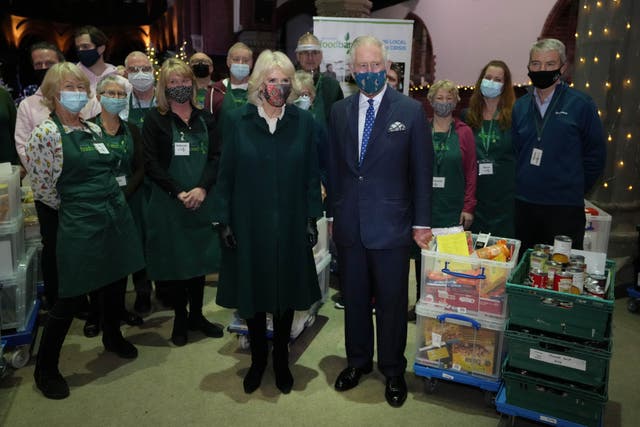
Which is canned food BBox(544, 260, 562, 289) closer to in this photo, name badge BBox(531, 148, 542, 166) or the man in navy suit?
the man in navy suit

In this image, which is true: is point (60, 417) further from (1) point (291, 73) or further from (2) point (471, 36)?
(2) point (471, 36)

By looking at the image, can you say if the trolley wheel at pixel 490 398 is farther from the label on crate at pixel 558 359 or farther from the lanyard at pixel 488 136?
the lanyard at pixel 488 136

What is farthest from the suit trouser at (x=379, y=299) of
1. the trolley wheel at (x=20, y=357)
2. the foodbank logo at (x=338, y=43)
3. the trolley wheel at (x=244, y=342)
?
the foodbank logo at (x=338, y=43)

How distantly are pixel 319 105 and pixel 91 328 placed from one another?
2.32m

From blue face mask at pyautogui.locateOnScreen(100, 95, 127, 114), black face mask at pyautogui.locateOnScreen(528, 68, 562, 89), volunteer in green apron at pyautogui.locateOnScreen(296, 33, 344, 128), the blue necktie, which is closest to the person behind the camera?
the blue necktie

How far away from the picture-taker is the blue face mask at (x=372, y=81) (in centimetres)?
252

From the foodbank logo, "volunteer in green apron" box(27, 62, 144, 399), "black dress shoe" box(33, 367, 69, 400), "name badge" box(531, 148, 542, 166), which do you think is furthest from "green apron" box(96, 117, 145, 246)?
the foodbank logo

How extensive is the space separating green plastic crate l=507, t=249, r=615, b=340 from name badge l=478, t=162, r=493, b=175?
46.5 inches

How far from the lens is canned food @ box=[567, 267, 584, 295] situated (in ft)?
7.80

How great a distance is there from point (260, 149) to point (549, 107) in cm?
162

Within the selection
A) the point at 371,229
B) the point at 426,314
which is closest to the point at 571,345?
the point at 426,314

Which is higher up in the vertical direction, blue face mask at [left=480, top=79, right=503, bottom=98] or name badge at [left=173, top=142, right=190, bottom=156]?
blue face mask at [left=480, top=79, right=503, bottom=98]

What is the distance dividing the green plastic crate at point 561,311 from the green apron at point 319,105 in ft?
6.93

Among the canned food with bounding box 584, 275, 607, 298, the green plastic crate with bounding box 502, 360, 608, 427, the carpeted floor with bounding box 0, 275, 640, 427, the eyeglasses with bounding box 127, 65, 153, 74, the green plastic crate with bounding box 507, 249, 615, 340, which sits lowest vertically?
the carpeted floor with bounding box 0, 275, 640, 427
